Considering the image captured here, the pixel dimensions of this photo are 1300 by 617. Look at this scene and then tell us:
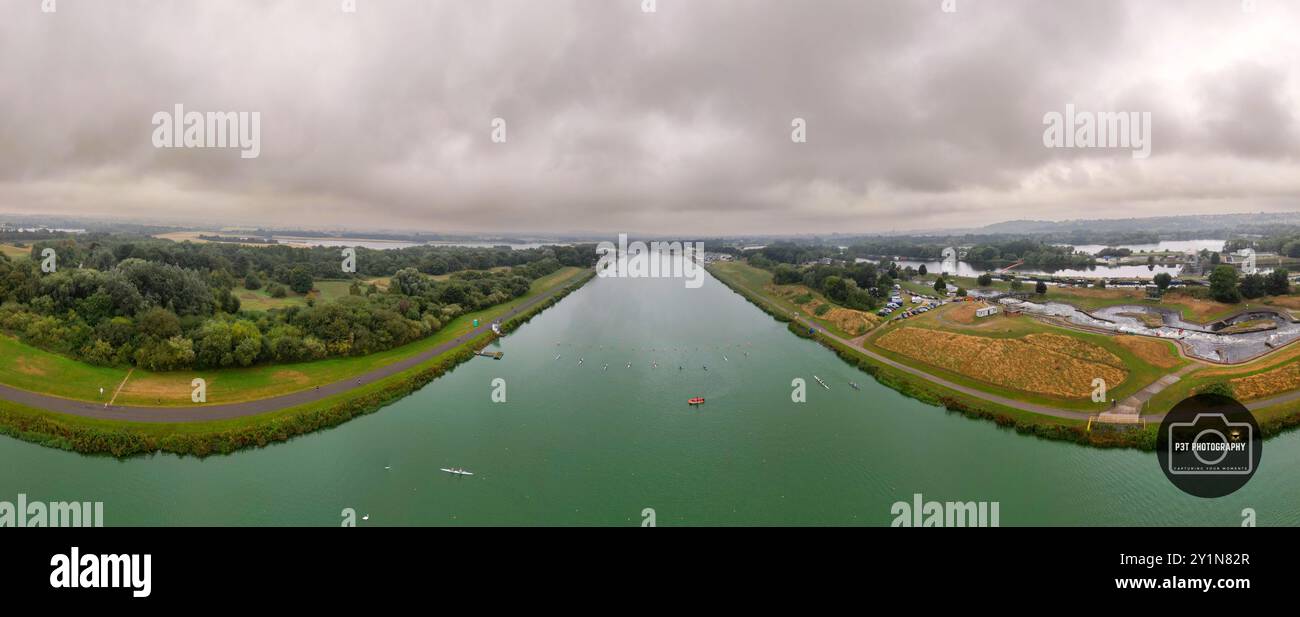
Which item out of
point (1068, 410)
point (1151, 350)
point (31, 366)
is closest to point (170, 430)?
point (31, 366)

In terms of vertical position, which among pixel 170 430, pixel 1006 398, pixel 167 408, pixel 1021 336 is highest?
pixel 1021 336

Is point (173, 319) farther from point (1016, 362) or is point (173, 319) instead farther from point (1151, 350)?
point (1151, 350)

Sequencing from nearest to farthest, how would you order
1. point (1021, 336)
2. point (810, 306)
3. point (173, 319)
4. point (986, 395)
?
point (986, 395)
point (173, 319)
point (1021, 336)
point (810, 306)

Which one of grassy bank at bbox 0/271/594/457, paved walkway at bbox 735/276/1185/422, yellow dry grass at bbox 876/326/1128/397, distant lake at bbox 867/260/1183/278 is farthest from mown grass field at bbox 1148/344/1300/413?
distant lake at bbox 867/260/1183/278

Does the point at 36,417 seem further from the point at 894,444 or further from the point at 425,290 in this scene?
the point at 894,444

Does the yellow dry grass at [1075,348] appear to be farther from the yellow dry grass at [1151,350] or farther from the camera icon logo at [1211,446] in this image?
the camera icon logo at [1211,446]

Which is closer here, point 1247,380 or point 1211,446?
point 1211,446

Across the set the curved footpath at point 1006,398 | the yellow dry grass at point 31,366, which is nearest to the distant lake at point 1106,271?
the curved footpath at point 1006,398
